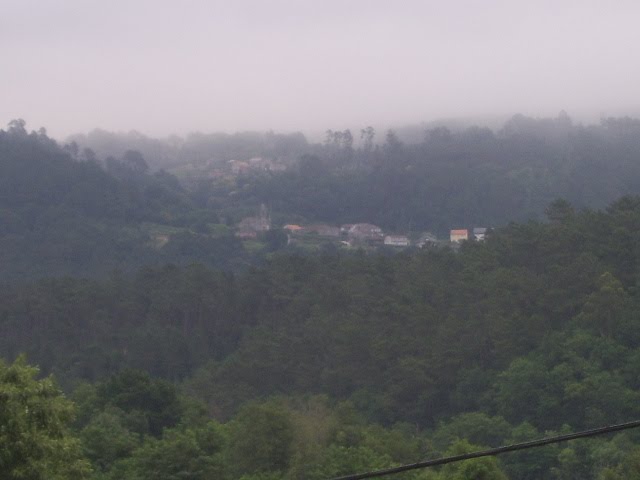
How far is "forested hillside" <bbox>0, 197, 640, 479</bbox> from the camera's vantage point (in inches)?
761

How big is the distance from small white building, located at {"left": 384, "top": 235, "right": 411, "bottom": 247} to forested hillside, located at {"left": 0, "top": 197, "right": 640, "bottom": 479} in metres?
21.2

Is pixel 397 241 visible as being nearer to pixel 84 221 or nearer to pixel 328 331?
pixel 84 221

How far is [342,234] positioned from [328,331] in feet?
104

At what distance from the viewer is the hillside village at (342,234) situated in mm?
64419

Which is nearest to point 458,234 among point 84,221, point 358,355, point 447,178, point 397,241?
A: point 397,241

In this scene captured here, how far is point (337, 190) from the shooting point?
7362cm

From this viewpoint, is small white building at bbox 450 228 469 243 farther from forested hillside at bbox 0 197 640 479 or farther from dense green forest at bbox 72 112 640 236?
forested hillside at bbox 0 197 640 479

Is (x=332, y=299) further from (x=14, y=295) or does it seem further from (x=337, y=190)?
(x=337, y=190)

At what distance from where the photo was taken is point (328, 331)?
3609cm

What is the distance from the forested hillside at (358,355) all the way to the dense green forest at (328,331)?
71 mm

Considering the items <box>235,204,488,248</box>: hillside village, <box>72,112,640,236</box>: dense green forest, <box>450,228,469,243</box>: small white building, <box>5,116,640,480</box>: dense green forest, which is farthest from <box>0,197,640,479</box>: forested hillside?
<box>72,112,640,236</box>: dense green forest

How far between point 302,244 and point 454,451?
48.4 metres

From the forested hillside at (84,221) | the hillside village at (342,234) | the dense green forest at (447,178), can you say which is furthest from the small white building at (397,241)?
the forested hillside at (84,221)

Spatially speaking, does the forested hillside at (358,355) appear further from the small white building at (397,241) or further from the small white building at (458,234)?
the small white building at (397,241)
